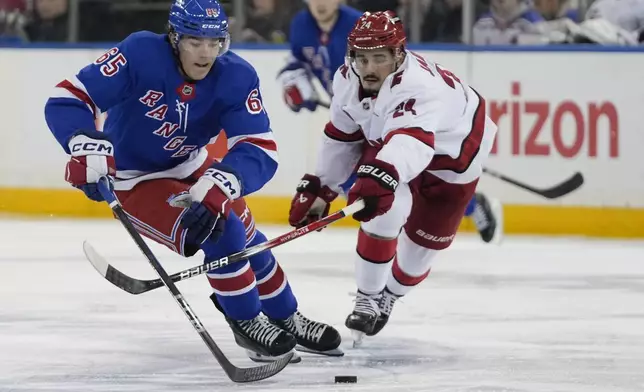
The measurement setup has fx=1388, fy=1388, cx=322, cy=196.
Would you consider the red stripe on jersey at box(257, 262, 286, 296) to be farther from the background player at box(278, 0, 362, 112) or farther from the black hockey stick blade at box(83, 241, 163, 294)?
the background player at box(278, 0, 362, 112)

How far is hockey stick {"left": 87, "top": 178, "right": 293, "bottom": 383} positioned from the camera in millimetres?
3270

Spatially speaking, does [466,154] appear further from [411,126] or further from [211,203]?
[211,203]

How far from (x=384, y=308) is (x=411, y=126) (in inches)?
28.6

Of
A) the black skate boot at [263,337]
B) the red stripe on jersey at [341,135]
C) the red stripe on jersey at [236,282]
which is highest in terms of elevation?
the red stripe on jersey at [341,135]

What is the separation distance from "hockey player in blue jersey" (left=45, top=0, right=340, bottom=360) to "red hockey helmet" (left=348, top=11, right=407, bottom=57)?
11.5 inches

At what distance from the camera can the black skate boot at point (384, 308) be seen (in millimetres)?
3922

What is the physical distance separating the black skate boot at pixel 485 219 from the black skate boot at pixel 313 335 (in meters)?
2.40

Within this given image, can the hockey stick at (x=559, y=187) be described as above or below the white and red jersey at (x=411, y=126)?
below

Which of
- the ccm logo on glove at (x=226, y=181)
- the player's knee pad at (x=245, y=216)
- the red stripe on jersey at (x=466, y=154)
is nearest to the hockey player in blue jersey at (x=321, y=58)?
the red stripe on jersey at (x=466, y=154)

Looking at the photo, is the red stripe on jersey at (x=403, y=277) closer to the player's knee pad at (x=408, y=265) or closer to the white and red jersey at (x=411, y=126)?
the player's knee pad at (x=408, y=265)

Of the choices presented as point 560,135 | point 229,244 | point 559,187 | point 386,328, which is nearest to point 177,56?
point 229,244

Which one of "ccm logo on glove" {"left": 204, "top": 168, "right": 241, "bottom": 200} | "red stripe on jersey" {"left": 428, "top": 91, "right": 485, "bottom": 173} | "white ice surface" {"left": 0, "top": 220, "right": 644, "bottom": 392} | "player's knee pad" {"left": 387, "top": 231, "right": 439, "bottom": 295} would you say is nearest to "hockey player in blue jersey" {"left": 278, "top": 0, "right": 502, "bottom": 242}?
"white ice surface" {"left": 0, "top": 220, "right": 644, "bottom": 392}

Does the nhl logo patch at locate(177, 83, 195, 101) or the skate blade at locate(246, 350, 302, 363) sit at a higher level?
the nhl logo patch at locate(177, 83, 195, 101)

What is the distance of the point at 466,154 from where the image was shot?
3.86m
